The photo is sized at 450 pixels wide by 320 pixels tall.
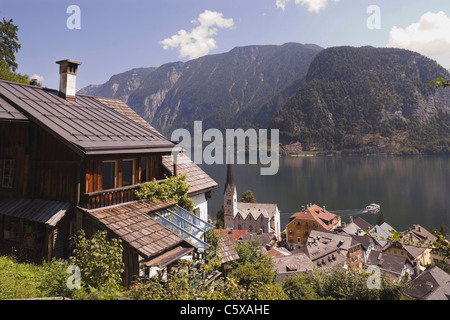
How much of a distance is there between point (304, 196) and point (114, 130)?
377ft

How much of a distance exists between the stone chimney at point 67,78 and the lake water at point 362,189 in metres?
78.4

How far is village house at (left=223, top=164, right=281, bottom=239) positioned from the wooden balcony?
57406 millimetres

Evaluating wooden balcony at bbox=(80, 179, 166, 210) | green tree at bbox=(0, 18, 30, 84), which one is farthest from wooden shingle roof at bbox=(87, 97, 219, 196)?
green tree at bbox=(0, 18, 30, 84)

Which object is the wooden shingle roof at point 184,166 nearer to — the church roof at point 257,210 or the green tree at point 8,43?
the green tree at point 8,43

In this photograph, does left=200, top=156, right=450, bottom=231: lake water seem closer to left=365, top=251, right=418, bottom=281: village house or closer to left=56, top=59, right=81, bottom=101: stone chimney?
left=365, top=251, right=418, bottom=281: village house

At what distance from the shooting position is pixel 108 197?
878cm

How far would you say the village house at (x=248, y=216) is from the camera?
67.8m

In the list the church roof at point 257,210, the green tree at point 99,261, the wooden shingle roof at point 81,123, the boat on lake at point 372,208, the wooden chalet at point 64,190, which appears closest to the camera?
the green tree at point 99,261

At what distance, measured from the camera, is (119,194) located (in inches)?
364

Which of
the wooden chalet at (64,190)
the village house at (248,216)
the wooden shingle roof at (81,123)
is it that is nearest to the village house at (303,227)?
the village house at (248,216)

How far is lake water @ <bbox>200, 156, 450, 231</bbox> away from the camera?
93062 mm

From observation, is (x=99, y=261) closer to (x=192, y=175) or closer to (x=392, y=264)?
(x=192, y=175)

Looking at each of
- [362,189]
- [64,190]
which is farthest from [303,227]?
[362,189]
